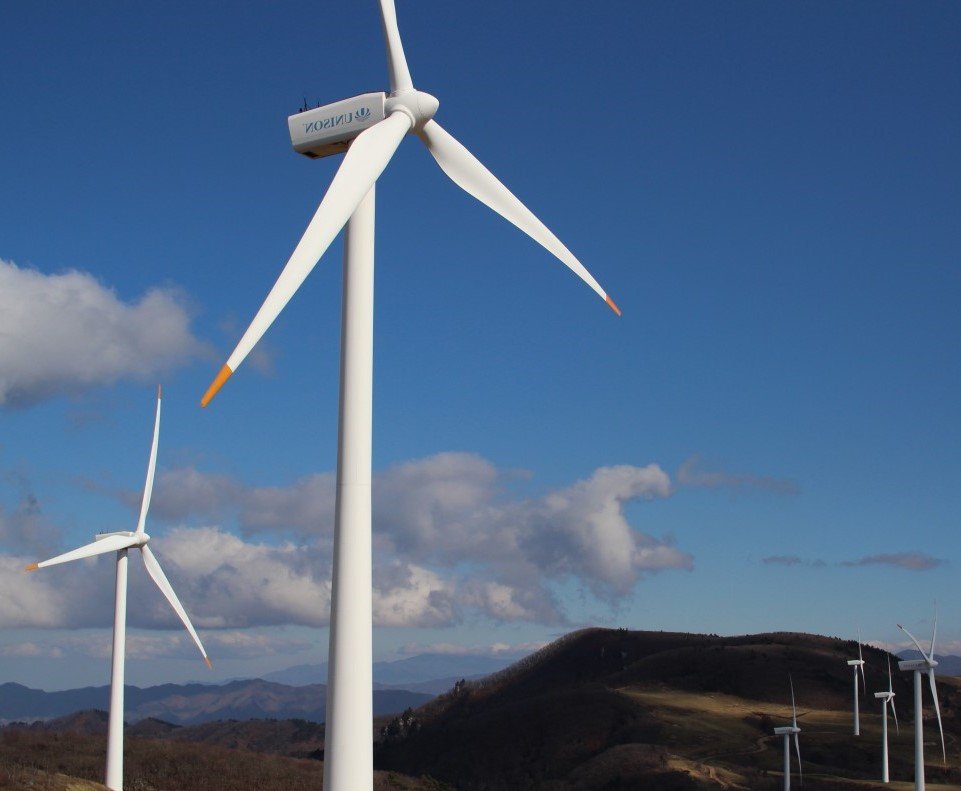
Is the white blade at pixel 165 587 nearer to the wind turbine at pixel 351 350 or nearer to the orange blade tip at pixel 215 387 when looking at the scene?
the wind turbine at pixel 351 350

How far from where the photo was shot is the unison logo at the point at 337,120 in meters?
35.7

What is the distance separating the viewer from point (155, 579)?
7631 centimetres

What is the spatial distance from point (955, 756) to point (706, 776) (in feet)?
156

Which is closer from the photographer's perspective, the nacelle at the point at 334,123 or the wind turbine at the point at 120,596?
the nacelle at the point at 334,123

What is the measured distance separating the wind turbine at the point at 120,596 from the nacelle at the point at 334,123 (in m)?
40.0

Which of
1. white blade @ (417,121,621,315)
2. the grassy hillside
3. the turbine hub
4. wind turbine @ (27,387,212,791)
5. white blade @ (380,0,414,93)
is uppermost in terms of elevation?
white blade @ (380,0,414,93)

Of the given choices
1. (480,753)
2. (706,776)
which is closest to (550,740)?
(480,753)

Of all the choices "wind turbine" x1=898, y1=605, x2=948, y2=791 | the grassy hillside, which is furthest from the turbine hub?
the grassy hillside

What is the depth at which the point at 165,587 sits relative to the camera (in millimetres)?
75875

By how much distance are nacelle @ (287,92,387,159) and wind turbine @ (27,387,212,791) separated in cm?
3998

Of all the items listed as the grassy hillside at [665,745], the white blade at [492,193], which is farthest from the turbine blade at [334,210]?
the grassy hillside at [665,745]

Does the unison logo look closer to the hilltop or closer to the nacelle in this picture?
the nacelle

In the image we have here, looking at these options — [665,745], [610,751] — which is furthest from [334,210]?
[665,745]

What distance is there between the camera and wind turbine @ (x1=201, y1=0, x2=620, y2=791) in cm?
2858
